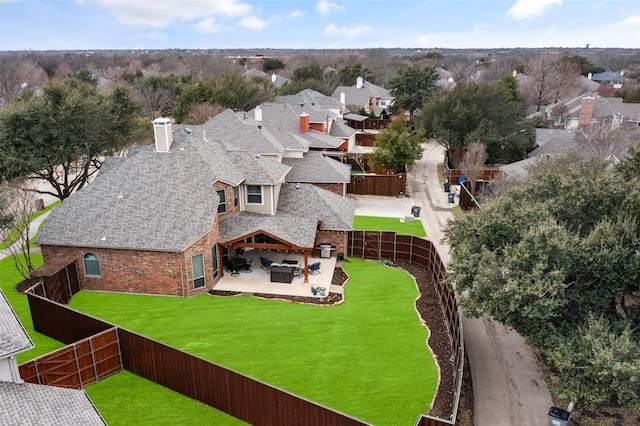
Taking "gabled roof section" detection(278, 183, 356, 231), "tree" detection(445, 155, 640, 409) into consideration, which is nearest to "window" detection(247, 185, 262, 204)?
"gabled roof section" detection(278, 183, 356, 231)

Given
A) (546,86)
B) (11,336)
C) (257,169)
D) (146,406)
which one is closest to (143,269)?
(146,406)

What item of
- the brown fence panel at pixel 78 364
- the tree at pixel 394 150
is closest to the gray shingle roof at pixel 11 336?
the brown fence panel at pixel 78 364

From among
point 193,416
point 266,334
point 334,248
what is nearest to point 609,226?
point 266,334

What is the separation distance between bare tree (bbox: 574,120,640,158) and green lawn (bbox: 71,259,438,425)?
26232 millimetres

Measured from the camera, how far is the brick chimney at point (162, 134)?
24.6m

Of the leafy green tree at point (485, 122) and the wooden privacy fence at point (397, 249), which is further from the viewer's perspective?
the leafy green tree at point (485, 122)

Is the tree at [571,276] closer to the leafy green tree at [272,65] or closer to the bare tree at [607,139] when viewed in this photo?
the bare tree at [607,139]

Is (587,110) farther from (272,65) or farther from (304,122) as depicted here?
(272,65)

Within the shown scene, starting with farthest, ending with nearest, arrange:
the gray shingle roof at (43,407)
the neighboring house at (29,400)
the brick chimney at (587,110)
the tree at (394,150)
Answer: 1. the brick chimney at (587,110)
2. the tree at (394,150)
3. the neighboring house at (29,400)
4. the gray shingle roof at (43,407)

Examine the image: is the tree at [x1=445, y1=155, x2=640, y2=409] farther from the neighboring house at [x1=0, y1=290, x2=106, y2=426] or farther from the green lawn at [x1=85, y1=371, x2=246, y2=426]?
the neighboring house at [x1=0, y1=290, x2=106, y2=426]

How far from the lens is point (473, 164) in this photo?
136 ft

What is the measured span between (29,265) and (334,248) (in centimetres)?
1631

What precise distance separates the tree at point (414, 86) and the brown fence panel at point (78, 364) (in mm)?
64363

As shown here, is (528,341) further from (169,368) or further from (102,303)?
(102,303)
